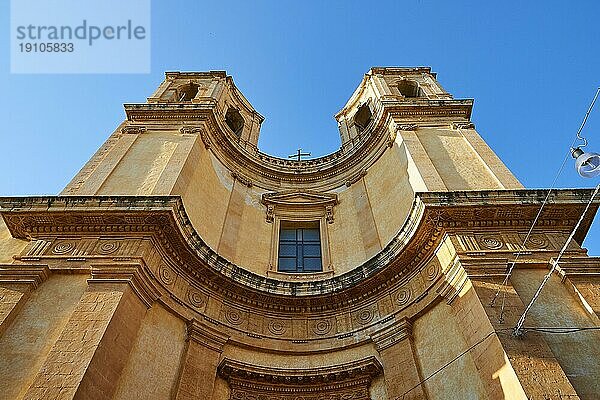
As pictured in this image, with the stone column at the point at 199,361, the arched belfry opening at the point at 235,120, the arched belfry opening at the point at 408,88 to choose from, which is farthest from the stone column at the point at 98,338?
the arched belfry opening at the point at 408,88

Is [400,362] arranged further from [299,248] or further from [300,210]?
[300,210]

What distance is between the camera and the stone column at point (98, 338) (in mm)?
8166

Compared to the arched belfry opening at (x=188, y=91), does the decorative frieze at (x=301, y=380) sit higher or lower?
lower

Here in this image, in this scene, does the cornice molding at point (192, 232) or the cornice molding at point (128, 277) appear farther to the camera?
the cornice molding at point (192, 232)

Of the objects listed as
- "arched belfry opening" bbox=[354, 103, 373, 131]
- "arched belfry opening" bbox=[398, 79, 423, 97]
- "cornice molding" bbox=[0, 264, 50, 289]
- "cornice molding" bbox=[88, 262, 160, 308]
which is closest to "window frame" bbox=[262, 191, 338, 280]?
"cornice molding" bbox=[88, 262, 160, 308]

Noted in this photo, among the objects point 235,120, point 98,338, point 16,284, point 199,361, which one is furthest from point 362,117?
point 98,338

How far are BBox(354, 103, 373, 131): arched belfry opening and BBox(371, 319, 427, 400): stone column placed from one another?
14.7m

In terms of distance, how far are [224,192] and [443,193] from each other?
Result: 8.43 metres

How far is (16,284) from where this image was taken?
33.3ft

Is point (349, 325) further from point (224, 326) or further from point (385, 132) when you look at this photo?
point (385, 132)

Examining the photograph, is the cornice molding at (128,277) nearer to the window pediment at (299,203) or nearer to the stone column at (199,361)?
the stone column at (199,361)

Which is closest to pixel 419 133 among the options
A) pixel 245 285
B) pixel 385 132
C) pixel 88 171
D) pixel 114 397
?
pixel 385 132

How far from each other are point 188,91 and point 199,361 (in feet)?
52.1

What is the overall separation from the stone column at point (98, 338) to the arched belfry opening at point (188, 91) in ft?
46.9
